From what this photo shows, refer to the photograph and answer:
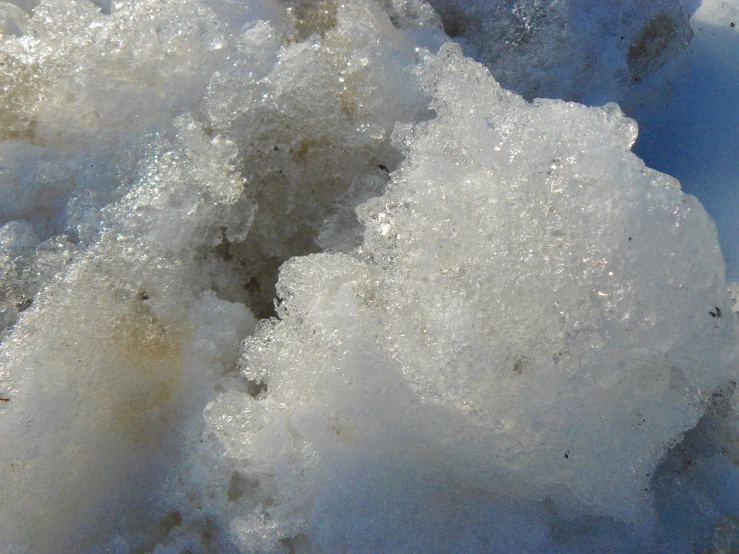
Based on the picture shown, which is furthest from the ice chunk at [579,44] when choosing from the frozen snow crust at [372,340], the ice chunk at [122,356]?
the ice chunk at [122,356]

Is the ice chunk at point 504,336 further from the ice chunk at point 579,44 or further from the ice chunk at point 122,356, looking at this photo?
the ice chunk at point 579,44

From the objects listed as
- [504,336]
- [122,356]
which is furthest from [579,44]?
[122,356]

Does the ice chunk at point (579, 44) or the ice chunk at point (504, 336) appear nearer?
the ice chunk at point (504, 336)

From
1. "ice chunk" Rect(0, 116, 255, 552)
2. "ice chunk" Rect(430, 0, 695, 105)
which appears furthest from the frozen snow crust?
"ice chunk" Rect(430, 0, 695, 105)

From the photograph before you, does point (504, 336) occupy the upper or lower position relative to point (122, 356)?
upper

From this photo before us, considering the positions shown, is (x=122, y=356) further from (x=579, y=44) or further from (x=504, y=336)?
(x=579, y=44)

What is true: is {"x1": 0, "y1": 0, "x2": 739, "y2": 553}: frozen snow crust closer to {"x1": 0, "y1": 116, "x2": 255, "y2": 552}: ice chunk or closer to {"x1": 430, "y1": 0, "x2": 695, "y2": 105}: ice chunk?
{"x1": 0, "y1": 116, "x2": 255, "y2": 552}: ice chunk

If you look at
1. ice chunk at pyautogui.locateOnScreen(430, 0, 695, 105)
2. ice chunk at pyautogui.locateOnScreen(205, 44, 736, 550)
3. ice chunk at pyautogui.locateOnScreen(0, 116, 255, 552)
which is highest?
ice chunk at pyautogui.locateOnScreen(430, 0, 695, 105)

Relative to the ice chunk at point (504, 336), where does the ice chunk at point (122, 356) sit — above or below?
below
